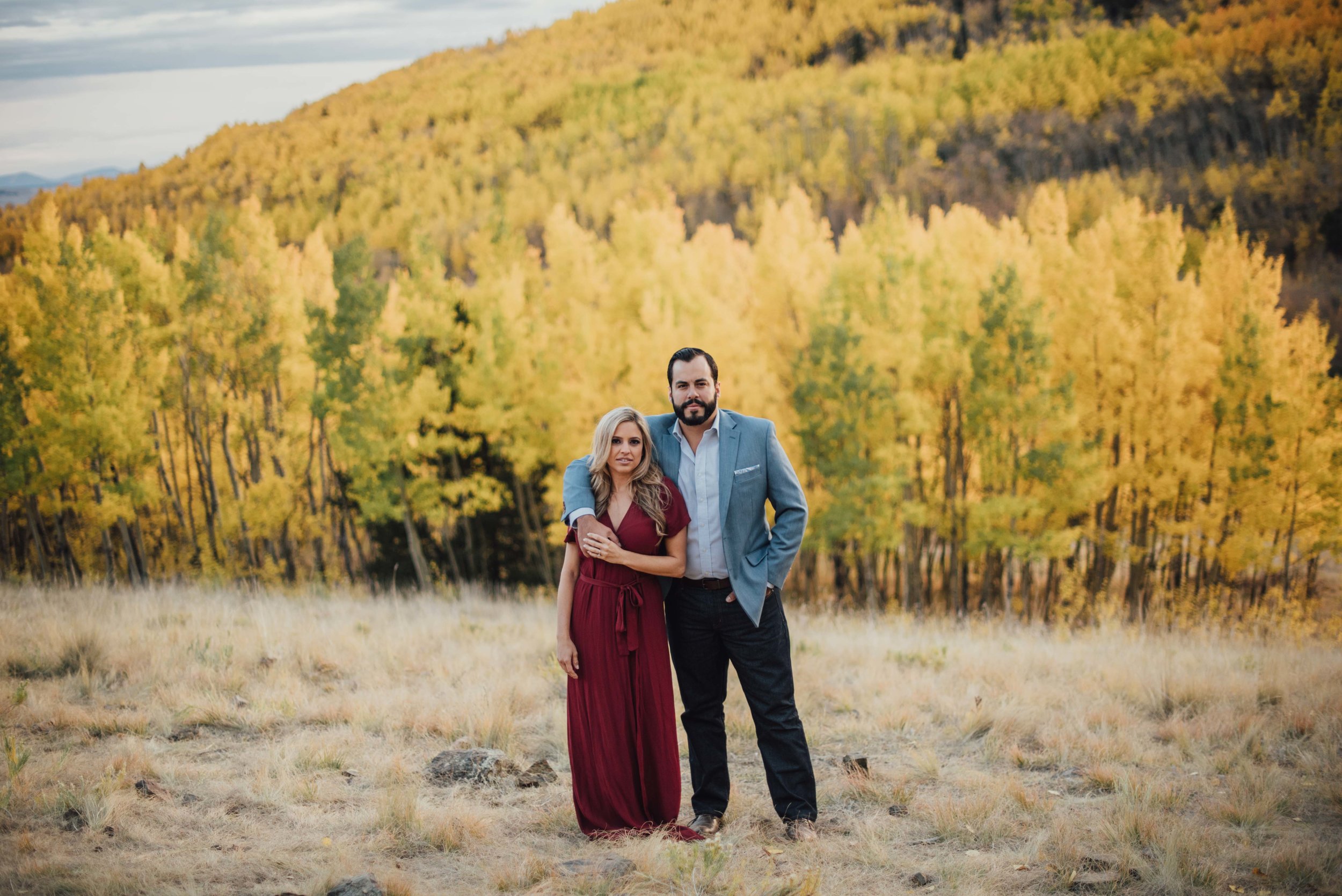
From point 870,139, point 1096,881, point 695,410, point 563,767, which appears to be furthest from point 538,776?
point 870,139

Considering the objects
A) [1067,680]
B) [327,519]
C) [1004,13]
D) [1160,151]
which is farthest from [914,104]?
[1067,680]

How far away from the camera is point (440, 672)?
6.93m

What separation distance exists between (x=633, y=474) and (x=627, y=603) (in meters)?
0.62

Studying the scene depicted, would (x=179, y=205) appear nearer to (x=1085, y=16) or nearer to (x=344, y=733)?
(x=344, y=733)

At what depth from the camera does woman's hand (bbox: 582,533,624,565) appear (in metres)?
3.80

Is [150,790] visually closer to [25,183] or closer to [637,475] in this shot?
[637,475]

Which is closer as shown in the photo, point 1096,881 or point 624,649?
point 1096,881

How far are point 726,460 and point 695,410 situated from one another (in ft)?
0.99

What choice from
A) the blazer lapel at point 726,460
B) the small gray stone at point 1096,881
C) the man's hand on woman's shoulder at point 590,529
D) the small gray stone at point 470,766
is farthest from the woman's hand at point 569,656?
the small gray stone at point 1096,881

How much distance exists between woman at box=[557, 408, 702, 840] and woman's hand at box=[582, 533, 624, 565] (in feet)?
0.06

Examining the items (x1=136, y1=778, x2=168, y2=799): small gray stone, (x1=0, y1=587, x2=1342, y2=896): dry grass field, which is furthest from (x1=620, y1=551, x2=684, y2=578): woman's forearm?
(x1=136, y1=778, x2=168, y2=799): small gray stone

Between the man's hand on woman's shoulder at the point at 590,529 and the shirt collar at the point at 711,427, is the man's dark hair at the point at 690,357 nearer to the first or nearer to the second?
the shirt collar at the point at 711,427

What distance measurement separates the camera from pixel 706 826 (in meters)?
4.15

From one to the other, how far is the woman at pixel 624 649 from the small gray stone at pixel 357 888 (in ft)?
3.43
